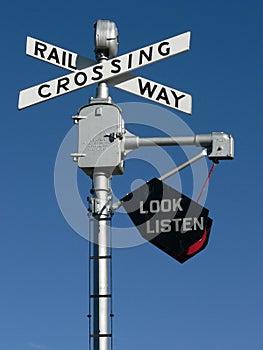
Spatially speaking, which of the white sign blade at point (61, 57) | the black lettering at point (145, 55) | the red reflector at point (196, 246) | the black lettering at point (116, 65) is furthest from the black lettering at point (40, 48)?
the red reflector at point (196, 246)

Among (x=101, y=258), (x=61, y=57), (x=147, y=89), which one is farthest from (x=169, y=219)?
(x=61, y=57)

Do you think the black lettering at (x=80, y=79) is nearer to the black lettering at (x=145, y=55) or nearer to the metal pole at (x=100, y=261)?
the black lettering at (x=145, y=55)

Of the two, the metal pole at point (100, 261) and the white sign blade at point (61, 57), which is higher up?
the white sign blade at point (61, 57)

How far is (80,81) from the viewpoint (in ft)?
43.2

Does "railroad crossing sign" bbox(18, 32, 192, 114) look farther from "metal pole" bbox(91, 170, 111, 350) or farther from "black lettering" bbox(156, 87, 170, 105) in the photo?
"metal pole" bbox(91, 170, 111, 350)

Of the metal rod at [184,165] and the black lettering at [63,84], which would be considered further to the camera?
the black lettering at [63,84]

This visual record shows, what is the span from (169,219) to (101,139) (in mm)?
1355

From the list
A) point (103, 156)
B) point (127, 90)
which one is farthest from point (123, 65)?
point (103, 156)

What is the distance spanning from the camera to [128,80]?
1338 cm

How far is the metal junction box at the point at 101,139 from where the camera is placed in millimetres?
12484

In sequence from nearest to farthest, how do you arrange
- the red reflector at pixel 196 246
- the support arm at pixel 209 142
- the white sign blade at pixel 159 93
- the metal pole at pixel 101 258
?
the metal pole at pixel 101 258, the red reflector at pixel 196 246, the support arm at pixel 209 142, the white sign blade at pixel 159 93

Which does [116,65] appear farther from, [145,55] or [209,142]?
[209,142]

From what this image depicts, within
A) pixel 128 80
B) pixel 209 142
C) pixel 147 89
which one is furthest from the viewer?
pixel 128 80

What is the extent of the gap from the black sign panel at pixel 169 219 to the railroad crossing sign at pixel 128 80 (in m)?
1.27
